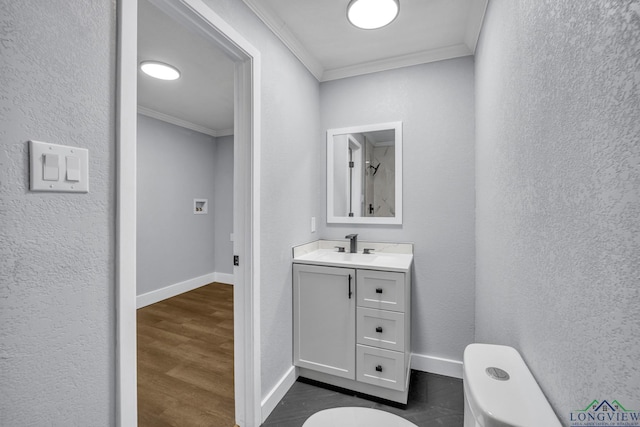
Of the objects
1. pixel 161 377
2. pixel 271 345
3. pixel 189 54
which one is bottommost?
pixel 161 377

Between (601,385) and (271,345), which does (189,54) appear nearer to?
(271,345)

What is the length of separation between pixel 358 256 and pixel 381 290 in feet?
1.55

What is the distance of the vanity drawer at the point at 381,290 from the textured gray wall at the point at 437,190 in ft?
1.71

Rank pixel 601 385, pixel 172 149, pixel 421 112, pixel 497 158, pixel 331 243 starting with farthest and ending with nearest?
1. pixel 172 149
2. pixel 331 243
3. pixel 421 112
4. pixel 497 158
5. pixel 601 385

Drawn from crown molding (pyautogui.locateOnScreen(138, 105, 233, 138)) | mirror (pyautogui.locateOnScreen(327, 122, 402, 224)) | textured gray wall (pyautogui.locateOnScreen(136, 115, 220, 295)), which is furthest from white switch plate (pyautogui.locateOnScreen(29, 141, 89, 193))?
crown molding (pyautogui.locateOnScreen(138, 105, 233, 138))

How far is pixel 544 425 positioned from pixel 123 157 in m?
1.32

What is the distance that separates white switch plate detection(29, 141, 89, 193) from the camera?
69 cm

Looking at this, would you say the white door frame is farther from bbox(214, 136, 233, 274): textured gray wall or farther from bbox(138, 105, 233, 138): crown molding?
bbox(214, 136, 233, 274): textured gray wall

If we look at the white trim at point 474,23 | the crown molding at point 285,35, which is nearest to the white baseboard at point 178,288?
the crown molding at point 285,35

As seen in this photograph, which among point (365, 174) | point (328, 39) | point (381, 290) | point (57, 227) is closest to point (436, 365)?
point (381, 290)

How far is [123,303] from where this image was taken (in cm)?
86

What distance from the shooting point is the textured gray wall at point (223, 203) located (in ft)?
14.4

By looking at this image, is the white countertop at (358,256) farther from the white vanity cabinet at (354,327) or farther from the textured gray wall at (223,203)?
the textured gray wall at (223,203)

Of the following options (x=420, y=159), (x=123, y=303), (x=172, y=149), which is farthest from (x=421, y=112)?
(x=172, y=149)
